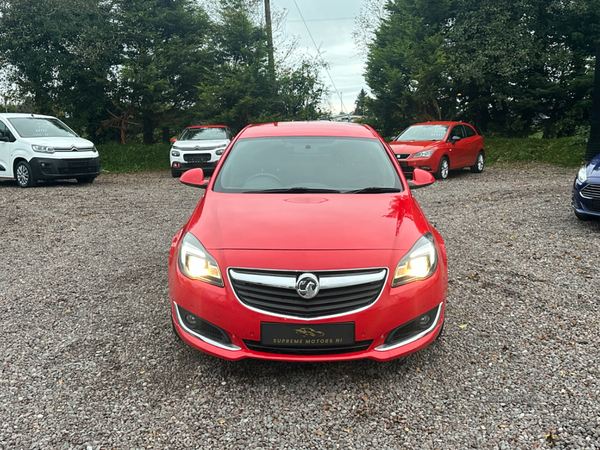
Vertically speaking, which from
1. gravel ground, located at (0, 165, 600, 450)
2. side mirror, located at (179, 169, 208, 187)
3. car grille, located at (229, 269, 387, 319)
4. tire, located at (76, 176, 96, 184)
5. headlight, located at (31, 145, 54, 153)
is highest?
side mirror, located at (179, 169, 208, 187)

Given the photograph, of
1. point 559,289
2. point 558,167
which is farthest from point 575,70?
point 559,289

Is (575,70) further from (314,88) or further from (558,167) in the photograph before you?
(314,88)

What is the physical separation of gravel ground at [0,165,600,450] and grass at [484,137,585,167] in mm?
11883

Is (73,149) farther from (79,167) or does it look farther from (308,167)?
(308,167)

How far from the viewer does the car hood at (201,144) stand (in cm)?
1516

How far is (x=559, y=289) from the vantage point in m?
4.81

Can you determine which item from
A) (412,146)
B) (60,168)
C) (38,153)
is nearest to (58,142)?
(38,153)

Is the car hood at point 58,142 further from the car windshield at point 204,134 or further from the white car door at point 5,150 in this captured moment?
the car windshield at point 204,134

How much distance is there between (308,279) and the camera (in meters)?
2.88

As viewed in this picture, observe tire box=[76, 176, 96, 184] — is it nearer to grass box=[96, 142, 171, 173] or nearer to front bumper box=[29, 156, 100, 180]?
front bumper box=[29, 156, 100, 180]

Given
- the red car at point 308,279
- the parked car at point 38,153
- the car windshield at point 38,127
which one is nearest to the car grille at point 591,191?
the red car at point 308,279

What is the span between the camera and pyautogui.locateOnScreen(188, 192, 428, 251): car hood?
311cm

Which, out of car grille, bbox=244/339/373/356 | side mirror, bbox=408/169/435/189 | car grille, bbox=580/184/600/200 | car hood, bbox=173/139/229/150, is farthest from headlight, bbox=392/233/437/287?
car hood, bbox=173/139/229/150

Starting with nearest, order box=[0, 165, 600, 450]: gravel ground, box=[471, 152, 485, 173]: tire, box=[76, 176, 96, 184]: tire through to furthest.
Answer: box=[0, 165, 600, 450]: gravel ground
box=[76, 176, 96, 184]: tire
box=[471, 152, 485, 173]: tire
